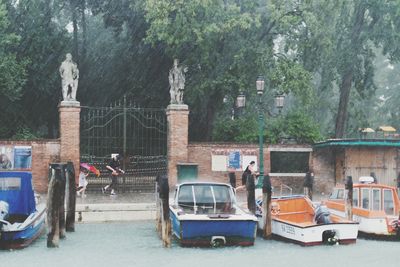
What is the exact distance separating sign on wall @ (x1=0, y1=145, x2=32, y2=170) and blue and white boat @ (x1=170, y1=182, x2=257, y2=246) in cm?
947

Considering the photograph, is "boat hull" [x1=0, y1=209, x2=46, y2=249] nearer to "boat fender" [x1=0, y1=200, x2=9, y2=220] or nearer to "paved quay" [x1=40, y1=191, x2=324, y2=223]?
"boat fender" [x1=0, y1=200, x2=9, y2=220]

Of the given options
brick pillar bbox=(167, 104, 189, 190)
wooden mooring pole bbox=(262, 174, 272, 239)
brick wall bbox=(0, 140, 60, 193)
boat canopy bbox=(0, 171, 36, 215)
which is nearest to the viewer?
wooden mooring pole bbox=(262, 174, 272, 239)

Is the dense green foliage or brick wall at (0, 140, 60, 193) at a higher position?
the dense green foliage

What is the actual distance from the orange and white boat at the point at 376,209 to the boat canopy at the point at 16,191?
888 cm

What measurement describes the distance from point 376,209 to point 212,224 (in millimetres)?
5179

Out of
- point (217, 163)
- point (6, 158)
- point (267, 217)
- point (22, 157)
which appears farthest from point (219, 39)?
point (267, 217)

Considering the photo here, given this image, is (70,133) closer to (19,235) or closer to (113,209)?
→ (113,209)

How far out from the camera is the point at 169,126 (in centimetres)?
2716

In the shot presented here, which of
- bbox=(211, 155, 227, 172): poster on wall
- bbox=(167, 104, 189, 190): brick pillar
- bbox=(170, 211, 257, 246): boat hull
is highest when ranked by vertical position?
bbox=(167, 104, 189, 190): brick pillar

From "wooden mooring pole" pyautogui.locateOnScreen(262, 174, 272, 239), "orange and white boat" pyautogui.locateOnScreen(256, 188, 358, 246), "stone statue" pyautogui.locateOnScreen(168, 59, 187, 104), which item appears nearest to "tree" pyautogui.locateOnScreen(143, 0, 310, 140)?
"stone statue" pyautogui.locateOnScreen(168, 59, 187, 104)

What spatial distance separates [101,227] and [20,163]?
21.3ft

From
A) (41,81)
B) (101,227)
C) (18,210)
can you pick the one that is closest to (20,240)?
(18,210)

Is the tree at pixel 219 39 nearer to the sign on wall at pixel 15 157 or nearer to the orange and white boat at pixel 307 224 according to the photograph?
the sign on wall at pixel 15 157

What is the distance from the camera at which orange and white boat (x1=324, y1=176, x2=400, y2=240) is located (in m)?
18.0
